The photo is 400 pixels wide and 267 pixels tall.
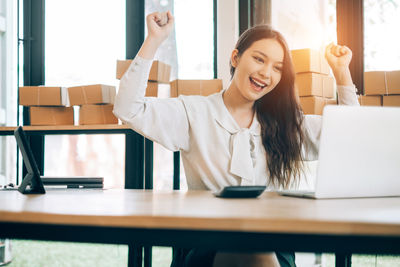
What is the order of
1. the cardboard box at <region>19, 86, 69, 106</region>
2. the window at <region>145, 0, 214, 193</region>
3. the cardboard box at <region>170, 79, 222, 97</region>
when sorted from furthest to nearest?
the window at <region>145, 0, 214, 193</region>, the cardboard box at <region>19, 86, 69, 106</region>, the cardboard box at <region>170, 79, 222, 97</region>

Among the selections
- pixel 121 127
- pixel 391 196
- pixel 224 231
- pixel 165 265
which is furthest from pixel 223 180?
pixel 165 265

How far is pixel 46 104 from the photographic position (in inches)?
120

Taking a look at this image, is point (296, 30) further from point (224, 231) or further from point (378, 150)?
point (224, 231)

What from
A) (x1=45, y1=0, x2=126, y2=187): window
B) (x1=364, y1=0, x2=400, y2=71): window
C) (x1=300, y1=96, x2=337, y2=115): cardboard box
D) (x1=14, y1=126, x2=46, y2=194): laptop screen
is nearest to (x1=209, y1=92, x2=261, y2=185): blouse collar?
(x1=14, y1=126, x2=46, y2=194): laptop screen

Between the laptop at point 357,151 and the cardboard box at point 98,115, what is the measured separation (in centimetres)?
203

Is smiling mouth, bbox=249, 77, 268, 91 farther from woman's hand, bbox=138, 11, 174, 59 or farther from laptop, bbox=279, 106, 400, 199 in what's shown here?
laptop, bbox=279, 106, 400, 199

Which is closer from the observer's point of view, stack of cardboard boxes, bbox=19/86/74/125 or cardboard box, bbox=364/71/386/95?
cardboard box, bbox=364/71/386/95

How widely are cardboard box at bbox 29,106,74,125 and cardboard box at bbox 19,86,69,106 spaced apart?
1.6 inches

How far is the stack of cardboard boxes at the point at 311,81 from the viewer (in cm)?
264

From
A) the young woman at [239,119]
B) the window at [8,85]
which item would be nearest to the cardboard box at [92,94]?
the window at [8,85]

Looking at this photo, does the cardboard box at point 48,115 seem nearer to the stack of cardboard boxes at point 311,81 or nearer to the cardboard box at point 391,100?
→ the stack of cardboard boxes at point 311,81

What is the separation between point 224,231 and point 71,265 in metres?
2.79

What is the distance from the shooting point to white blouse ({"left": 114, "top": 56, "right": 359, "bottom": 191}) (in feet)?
5.06

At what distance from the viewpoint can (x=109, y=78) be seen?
347 cm
